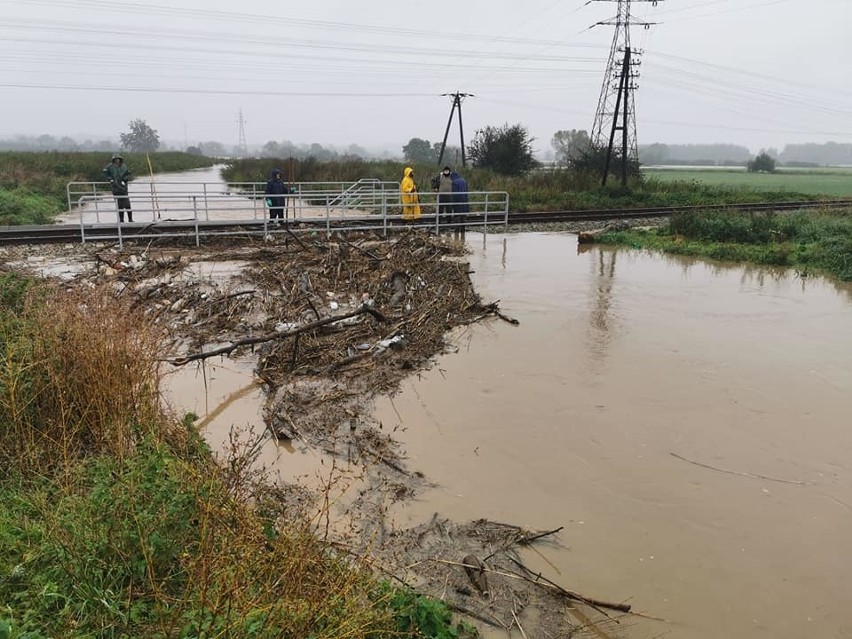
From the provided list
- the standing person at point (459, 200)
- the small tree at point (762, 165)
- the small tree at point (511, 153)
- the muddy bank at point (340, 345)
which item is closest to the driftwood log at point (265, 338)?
the muddy bank at point (340, 345)

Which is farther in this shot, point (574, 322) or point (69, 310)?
point (574, 322)

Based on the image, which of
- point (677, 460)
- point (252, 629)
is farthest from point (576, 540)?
point (252, 629)

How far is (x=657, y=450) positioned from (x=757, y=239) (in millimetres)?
14143

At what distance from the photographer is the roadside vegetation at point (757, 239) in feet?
50.6

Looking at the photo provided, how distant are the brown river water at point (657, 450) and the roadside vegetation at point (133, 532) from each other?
112 centimetres

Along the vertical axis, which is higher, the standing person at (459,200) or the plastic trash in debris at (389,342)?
the standing person at (459,200)

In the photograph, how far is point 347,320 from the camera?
31.0 ft

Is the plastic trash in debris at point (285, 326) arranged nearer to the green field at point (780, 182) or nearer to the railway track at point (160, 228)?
the railway track at point (160, 228)

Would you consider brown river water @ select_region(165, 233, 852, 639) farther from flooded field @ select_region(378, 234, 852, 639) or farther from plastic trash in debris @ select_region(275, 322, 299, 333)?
→ plastic trash in debris @ select_region(275, 322, 299, 333)

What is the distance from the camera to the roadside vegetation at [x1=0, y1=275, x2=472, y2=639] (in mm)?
2859

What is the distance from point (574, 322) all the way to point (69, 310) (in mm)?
7257

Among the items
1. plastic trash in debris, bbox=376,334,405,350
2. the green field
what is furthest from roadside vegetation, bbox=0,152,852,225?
plastic trash in debris, bbox=376,334,405,350

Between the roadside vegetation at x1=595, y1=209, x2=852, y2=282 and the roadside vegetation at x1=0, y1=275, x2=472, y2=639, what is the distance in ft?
47.9

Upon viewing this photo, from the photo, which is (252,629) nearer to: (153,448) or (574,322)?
(153,448)
